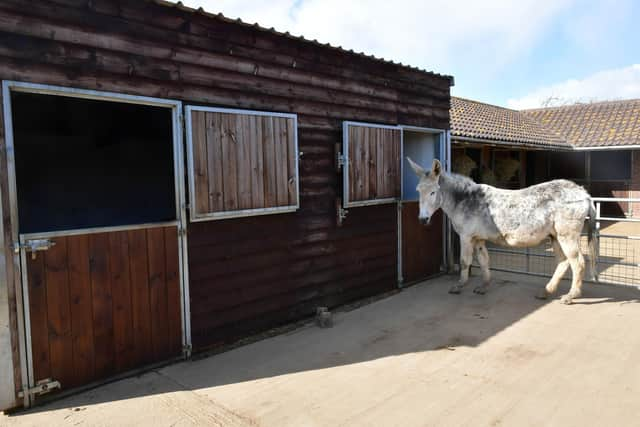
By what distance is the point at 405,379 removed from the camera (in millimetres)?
3578

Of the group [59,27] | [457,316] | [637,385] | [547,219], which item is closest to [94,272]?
[59,27]

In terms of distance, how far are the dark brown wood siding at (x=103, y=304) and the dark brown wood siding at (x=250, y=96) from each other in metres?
0.16

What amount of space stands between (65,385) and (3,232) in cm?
127

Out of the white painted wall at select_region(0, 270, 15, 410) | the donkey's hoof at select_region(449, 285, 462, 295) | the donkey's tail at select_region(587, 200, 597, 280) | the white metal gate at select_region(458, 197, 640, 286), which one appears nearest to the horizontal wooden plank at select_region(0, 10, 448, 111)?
the white painted wall at select_region(0, 270, 15, 410)

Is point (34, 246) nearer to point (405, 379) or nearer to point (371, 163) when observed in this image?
point (405, 379)

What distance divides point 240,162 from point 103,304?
1.74 m

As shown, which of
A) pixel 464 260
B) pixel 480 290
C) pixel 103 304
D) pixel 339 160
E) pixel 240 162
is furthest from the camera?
pixel 464 260

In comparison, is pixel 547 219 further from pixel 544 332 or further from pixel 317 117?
pixel 317 117

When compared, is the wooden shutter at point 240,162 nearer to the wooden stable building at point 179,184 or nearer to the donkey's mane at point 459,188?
the wooden stable building at point 179,184

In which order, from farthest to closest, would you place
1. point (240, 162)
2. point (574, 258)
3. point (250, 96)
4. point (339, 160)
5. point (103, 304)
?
point (574, 258), point (339, 160), point (250, 96), point (240, 162), point (103, 304)

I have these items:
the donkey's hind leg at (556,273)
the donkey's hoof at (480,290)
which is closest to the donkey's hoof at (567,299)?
the donkey's hind leg at (556,273)

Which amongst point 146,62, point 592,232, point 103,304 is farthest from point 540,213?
point 103,304

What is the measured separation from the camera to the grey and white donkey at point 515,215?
553 cm

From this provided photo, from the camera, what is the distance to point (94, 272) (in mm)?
3475
